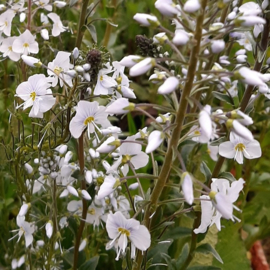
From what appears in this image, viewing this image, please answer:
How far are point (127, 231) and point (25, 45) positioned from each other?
2.26 feet

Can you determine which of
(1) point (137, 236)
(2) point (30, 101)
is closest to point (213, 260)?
(1) point (137, 236)

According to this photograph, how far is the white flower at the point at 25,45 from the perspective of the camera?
4.29ft

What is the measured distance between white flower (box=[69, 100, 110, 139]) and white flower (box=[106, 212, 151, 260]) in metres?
0.22

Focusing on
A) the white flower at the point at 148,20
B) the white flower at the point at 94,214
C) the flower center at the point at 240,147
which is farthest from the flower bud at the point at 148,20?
the white flower at the point at 94,214

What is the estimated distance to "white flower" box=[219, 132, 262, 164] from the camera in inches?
44.0

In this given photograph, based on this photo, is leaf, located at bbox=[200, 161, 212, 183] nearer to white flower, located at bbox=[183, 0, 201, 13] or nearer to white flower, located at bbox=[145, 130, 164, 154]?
white flower, located at bbox=[145, 130, 164, 154]

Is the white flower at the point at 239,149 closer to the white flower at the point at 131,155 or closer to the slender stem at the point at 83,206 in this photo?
the white flower at the point at 131,155

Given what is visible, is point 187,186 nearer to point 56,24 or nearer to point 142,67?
point 142,67

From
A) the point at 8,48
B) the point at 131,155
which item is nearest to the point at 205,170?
the point at 131,155

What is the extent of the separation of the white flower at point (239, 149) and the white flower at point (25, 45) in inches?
25.0

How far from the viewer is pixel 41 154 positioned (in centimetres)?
114

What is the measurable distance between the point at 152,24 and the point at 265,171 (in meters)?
1.56

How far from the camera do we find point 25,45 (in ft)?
4.33

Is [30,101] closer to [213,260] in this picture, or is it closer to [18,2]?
[18,2]
